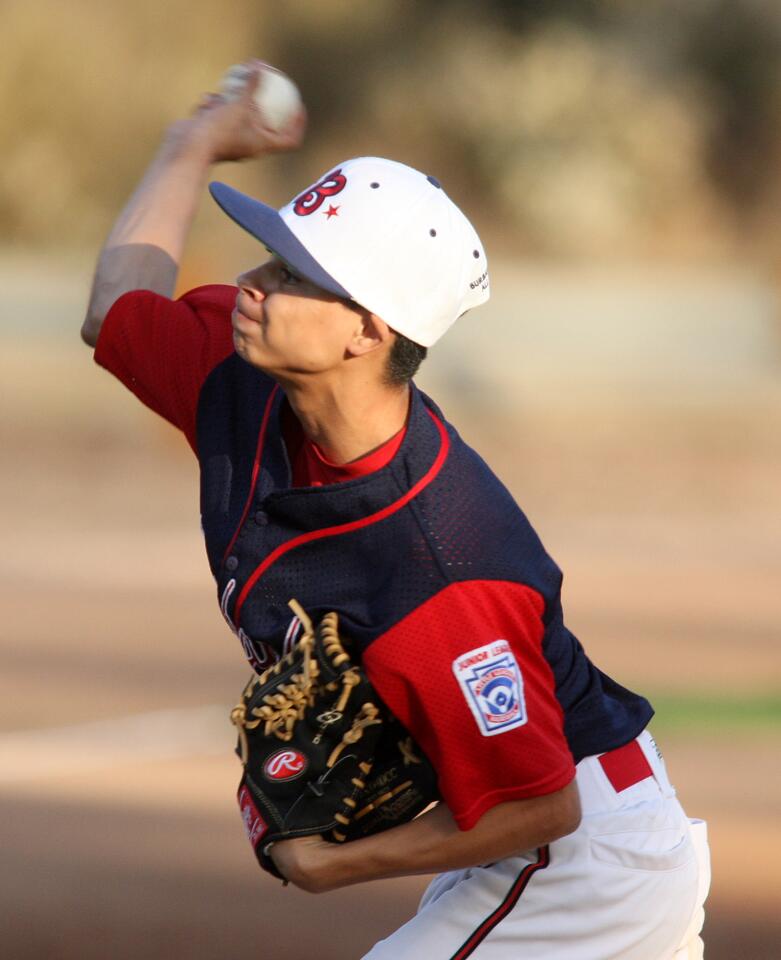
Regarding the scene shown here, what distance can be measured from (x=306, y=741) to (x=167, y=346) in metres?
0.91

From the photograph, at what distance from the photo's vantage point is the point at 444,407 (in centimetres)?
1945

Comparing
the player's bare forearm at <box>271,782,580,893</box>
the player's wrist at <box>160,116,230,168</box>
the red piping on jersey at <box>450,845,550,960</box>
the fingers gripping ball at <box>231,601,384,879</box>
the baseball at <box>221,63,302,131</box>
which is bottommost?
the red piping on jersey at <box>450,845,550,960</box>

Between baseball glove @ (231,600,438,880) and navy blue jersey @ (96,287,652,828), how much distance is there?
3.4 inches

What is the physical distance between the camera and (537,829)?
282 cm

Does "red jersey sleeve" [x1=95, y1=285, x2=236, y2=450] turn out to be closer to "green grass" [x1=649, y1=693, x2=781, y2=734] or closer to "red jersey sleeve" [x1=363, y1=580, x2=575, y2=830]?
"red jersey sleeve" [x1=363, y1=580, x2=575, y2=830]

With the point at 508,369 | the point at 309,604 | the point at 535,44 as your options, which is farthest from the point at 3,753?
the point at 535,44

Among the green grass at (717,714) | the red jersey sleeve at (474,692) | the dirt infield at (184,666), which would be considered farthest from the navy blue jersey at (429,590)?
the green grass at (717,714)

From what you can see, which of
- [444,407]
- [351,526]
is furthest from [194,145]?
[444,407]

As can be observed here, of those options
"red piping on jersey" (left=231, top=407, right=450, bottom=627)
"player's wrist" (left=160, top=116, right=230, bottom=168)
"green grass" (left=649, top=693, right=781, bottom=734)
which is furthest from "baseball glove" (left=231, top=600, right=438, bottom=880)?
"green grass" (left=649, top=693, right=781, bottom=734)

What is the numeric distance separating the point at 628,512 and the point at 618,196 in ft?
23.6

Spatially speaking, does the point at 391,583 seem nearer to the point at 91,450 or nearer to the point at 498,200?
the point at 91,450

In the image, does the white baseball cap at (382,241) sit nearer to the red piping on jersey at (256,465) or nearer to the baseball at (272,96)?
the red piping on jersey at (256,465)

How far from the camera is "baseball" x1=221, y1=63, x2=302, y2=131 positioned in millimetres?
3592

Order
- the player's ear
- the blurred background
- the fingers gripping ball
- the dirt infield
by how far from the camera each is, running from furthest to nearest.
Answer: the blurred background → the dirt infield → the player's ear → the fingers gripping ball
